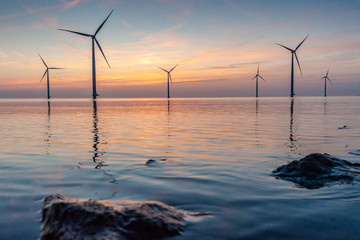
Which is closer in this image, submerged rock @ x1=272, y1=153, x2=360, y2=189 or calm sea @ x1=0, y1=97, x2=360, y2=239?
calm sea @ x1=0, y1=97, x2=360, y2=239

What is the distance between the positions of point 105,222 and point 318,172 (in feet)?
20.1

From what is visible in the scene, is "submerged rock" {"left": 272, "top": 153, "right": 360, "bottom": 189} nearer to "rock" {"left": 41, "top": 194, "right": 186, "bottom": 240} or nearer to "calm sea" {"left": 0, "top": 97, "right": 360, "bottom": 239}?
"calm sea" {"left": 0, "top": 97, "right": 360, "bottom": 239}

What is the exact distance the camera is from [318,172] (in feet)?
25.3

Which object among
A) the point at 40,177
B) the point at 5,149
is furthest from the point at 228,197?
the point at 5,149

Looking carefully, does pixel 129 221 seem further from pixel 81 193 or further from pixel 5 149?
pixel 5 149

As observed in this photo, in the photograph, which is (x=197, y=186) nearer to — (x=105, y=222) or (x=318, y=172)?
(x=105, y=222)

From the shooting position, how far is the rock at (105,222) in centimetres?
378

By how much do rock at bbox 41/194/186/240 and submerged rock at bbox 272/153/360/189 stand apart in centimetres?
411

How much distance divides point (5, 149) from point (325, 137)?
52.8 ft

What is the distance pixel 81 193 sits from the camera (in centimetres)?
632

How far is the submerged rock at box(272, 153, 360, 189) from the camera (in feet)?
23.6

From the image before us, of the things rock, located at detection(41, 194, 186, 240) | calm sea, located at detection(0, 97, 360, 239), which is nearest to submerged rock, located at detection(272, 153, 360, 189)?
calm sea, located at detection(0, 97, 360, 239)

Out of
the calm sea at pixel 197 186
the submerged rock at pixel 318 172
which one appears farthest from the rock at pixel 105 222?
the submerged rock at pixel 318 172

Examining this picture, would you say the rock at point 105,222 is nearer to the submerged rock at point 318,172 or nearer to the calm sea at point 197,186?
the calm sea at point 197,186
